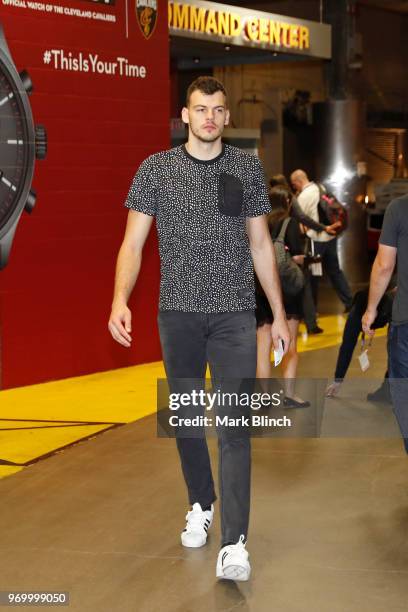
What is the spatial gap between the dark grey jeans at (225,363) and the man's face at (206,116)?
0.72 metres

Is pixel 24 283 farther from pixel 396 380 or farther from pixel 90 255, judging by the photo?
pixel 396 380

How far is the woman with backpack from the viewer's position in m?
7.64

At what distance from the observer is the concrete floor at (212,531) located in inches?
172

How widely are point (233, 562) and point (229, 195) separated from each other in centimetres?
144

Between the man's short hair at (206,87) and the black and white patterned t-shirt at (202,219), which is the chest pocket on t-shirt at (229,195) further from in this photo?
the man's short hair at (206,87)

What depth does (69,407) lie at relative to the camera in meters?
8.57

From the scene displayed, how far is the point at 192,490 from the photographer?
4.99m

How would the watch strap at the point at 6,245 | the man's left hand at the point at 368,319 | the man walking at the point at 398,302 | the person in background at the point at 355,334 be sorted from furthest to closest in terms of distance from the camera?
1. the watch strap at the point at 6,245
2. the person in background at the point at 355,334
3. the man's left hand at the point at 368,319
4. the man walking at the point at 398,302

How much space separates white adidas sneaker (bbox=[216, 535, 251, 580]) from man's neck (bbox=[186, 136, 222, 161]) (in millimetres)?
1517

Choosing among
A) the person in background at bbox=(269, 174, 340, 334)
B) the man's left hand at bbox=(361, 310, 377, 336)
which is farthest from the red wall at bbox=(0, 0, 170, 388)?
the man's left hand at bbox=(361, 310, 377, 336)

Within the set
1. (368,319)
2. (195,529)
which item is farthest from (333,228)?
(195,529)

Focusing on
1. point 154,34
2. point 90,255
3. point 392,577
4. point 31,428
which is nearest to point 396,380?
point 392,577

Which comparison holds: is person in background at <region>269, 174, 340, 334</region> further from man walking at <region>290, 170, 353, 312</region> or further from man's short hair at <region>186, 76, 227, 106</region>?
man's short hair at <region>186, 76, 227, 106</region>

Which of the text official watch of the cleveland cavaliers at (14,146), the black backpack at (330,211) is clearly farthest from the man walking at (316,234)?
the text official watch of the cleveland cavaliers at (14,146)
